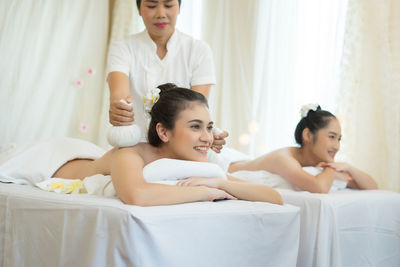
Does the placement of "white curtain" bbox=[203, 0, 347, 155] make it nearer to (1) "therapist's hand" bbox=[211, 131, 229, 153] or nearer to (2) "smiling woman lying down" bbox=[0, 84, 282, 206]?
(1) "therapist's hand" bbox=[211, 131, 229, 153]

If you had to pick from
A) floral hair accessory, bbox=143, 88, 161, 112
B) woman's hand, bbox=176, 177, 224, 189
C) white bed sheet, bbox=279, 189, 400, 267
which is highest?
floral hair accessory, bbox=143, 88, 161, 112

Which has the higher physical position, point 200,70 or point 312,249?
point 200,70

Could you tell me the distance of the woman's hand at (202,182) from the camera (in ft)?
4.35

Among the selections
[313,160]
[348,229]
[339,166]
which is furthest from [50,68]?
[348,229]

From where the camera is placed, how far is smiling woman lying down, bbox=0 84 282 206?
1.21 m

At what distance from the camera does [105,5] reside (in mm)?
4047

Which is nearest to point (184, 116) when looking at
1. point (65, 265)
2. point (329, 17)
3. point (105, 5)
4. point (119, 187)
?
point (119, 187)

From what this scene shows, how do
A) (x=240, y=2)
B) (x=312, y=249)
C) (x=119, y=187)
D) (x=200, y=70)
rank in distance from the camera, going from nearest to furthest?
1. (x=119, y=187)
2. (x=312, y=249)
3. (x=200, y=70)
4. (x=240, y=2)

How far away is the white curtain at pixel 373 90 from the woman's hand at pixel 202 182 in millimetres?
1373

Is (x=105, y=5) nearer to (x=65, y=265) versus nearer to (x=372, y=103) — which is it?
(x=372, y=103)

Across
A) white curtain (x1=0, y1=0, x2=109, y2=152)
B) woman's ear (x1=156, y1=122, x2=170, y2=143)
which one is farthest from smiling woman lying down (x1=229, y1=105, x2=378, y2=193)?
white curtain (x1=0, y1=0, x2=109, y2=152)

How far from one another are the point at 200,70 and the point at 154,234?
117 centimetres

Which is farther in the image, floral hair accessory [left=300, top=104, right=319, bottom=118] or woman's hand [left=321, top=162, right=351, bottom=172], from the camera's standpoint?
floral hair accessory [left=300, top=104, right=319, bottom=118]

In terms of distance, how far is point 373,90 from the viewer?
246 centimetres
